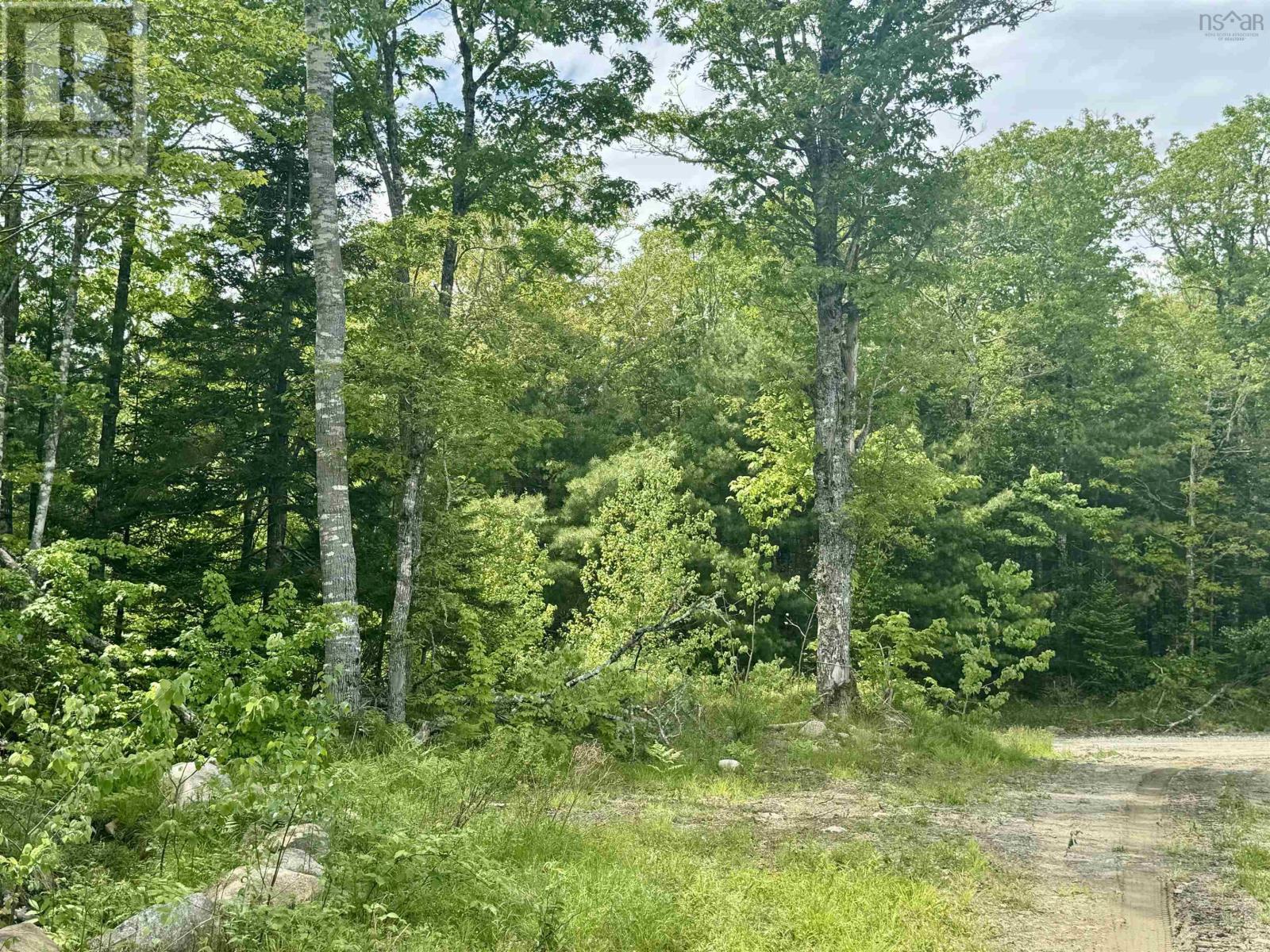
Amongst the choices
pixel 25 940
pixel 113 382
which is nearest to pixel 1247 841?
pixel 25 940

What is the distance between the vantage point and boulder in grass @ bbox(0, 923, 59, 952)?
3834mm

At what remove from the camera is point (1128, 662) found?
77.8ft

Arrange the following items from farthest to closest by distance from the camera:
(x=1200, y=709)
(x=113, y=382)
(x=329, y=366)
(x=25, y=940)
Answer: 1. (x=1200, y=709)
2. (x=113, y=382)
3. (x=329, y=366)
4. (x=25, y=940)

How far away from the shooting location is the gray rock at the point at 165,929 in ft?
13.4

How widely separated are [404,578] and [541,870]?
18.0 ft

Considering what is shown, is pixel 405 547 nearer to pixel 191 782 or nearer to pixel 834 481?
pixel 191 782

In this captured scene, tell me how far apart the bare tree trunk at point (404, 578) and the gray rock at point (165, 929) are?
6.35m

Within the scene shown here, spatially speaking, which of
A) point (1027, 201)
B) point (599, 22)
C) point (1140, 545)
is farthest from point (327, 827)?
point (1027, 201)

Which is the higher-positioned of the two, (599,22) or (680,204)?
(599,22)

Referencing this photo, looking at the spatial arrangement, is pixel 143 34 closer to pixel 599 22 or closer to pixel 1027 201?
pixel 599 22

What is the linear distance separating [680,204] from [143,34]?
8.44 meters

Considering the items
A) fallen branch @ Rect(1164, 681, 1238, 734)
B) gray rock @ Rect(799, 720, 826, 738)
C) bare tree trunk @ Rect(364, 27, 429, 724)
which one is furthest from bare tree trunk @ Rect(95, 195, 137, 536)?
fallen branch @ Rect(1164, 681, 1238, 734)

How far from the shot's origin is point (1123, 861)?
7.33m

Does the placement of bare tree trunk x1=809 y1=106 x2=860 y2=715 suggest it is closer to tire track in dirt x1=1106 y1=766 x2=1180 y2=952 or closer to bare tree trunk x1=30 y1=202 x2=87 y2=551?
tire track in dirt x1=1106 y1=766 x2=1180 y2=952
